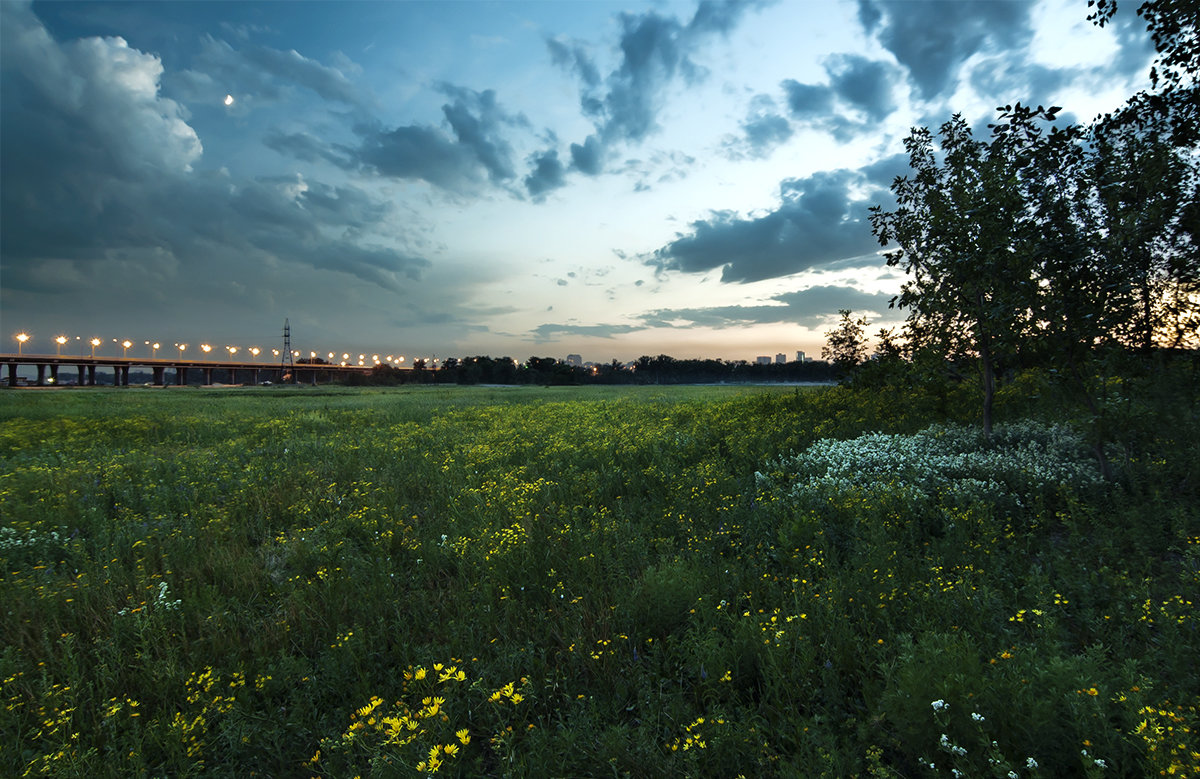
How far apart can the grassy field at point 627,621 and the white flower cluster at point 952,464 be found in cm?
7

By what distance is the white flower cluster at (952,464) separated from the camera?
22.6 ft

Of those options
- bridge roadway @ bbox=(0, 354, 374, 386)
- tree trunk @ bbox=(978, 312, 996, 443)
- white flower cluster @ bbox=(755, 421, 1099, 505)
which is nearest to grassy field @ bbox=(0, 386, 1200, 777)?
white flower cluster @ bbox=(755, 421, 1099, 505)

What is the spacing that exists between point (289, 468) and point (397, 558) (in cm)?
547

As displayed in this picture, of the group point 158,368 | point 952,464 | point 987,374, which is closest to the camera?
point 952,464

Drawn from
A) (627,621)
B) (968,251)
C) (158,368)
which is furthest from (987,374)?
(158,368)

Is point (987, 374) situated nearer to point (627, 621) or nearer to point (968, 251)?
point (968, 251)

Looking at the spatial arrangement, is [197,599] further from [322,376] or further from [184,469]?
[322,376]

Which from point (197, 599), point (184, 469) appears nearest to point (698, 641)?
point (197, 599)

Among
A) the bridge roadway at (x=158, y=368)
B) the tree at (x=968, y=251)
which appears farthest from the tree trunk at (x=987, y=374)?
the bridge roadway at (x=158, y=368)

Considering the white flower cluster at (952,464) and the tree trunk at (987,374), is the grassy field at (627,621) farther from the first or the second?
the tree trunk at (987,374)

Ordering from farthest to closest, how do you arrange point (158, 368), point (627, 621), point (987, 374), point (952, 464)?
point (158, 368) → point (987, 374) → point (952, 464) → point (627, 621)

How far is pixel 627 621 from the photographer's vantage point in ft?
14.2

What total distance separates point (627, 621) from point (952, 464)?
6281 millimetres

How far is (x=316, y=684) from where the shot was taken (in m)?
3.83
